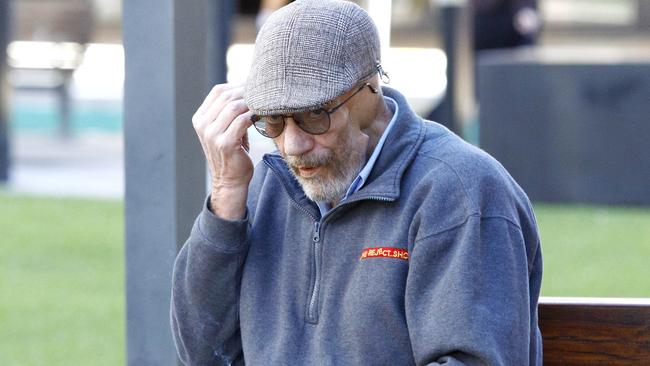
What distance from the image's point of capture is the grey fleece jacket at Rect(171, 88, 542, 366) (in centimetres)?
233

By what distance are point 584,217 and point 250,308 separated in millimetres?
6437

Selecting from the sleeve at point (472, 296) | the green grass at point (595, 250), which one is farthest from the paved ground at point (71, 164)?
the sleeve at point (472, 296)

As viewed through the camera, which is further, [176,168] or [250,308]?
[176,168]

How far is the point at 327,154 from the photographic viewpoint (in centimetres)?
252

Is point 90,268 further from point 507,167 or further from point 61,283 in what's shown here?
point 507,167

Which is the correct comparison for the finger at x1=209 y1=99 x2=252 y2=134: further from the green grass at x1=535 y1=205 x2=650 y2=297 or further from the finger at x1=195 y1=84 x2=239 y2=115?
the green grass at x1=535 y1=205 x2=650 y2=297

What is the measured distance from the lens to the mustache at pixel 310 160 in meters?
2.51

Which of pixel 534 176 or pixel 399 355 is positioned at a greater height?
pixel 399 355

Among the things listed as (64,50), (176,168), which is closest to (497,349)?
(176,168)

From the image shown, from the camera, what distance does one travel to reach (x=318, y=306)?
2553 millimetres

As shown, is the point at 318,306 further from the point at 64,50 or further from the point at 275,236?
the point at 64,50

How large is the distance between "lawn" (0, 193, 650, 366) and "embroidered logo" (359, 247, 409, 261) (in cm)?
335

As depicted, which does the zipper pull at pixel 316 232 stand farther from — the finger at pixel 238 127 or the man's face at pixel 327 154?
the finger at pixel 238 127

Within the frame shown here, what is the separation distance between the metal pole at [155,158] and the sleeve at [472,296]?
792 millimetres
